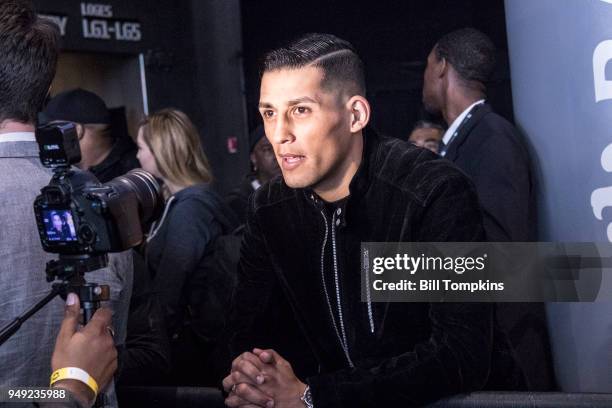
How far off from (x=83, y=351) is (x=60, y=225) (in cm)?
19

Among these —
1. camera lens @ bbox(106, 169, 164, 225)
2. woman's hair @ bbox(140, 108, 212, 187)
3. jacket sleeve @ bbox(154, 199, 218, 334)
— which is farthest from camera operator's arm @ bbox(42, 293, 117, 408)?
woman's hair @ bbox(140, 108, 212, 187)

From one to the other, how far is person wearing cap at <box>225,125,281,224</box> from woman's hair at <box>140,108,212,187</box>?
2.55 ft

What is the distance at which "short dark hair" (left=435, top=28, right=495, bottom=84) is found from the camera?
2.96 meters

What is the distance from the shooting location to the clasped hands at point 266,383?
5.56 feet

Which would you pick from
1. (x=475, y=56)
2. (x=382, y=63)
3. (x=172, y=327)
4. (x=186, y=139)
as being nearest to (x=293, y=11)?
(x=382, y=63)

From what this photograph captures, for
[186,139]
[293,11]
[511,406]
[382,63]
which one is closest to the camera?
[511,406]

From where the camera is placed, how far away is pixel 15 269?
149cm

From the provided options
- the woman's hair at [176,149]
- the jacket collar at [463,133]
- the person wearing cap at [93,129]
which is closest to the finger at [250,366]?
the jacket collar at [463,133]

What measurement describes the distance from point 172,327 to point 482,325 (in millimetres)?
1487

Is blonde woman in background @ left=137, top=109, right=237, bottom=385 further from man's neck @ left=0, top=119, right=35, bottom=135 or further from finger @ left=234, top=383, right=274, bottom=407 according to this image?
man's neck @ left=0, top=119, right=35, bottom=135

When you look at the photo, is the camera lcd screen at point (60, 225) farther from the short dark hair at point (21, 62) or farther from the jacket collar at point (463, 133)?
the jacket collar at point (463, 133)

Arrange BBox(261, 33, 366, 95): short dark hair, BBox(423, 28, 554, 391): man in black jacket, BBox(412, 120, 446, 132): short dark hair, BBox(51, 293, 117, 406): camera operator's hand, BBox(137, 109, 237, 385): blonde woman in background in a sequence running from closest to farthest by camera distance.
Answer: BBox(51, 293, 117, 406): camera operator's hand
BBox(261, 33, 366, 95): short dark hair
BBox(423, 28, 554, 391): man in black jacket
BBox(137, 109, 237, 385): blonde woman in background
BBox(412, 120, 446, 132): short dark hair

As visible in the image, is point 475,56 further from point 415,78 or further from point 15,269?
point 15,269

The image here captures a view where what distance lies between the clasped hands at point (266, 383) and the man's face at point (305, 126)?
324 millimetres
